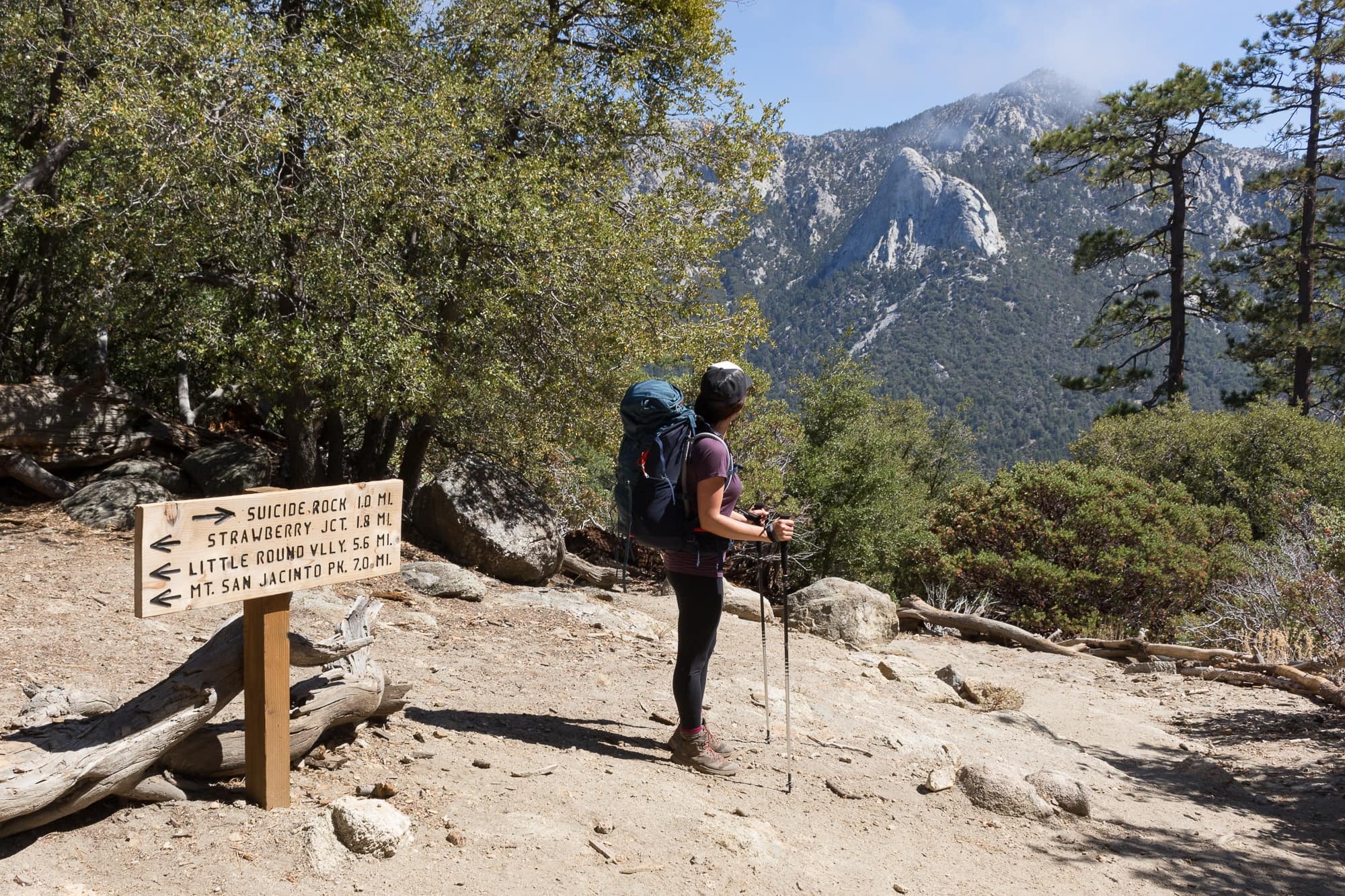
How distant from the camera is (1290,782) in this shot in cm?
583

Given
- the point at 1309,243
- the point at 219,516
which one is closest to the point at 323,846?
the point at 219,516

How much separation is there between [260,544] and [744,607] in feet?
20.7

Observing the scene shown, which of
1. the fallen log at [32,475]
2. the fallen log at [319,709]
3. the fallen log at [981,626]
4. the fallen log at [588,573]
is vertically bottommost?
the fallen log at [981,626]

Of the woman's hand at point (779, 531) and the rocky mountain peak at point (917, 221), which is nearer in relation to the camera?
the woman's hand at point (779, 531)

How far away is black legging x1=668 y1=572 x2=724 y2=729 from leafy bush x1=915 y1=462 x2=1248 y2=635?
7.60 m

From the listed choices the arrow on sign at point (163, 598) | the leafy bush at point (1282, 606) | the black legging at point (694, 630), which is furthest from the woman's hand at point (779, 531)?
the leafy bush at point (1282, 606)

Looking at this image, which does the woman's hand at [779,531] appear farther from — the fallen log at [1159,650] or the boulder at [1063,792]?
the fallen log at [1159,650]

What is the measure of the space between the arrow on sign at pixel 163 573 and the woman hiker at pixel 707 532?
2.01 metres

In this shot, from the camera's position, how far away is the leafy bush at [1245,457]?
48.6ft

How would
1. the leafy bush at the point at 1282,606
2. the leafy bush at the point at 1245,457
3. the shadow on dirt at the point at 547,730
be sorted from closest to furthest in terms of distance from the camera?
the shadow on dirt at the point at 547,730 < the leafy bush at the point at 1282,606 < the leafy bush at the point at 1245,457

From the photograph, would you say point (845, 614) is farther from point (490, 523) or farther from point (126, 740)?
point (126, 740)

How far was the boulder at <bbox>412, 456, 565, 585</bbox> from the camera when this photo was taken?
9.70 m

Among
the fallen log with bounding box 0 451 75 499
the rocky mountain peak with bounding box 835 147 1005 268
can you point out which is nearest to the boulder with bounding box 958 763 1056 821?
the fallen log with bounding box 0 451 75 499

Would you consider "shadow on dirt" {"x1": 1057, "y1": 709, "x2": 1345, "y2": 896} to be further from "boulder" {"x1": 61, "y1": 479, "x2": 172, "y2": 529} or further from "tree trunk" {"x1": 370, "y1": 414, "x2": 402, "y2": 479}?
"boulder" {"x1": 61, "y1": 479, "x2": 172, "y2": 529}
